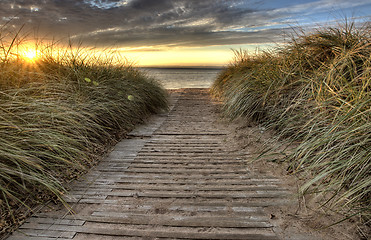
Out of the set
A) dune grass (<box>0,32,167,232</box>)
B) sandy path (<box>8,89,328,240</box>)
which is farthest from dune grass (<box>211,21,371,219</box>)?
dune grass (<box>0,32,167,232</box>)

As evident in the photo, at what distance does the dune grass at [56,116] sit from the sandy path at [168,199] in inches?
8.0

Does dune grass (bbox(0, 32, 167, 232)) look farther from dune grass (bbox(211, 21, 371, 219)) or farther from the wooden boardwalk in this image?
dune grass (bbox(211, 21, 371, 219))

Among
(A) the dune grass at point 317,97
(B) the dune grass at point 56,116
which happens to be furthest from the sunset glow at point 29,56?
(A) the dune grass at point 317,97

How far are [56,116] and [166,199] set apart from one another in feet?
4.88

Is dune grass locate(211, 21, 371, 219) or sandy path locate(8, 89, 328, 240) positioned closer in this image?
sandy path locate(8, 89, 328, 240)

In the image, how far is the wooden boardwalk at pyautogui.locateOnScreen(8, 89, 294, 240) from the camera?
5.39ft

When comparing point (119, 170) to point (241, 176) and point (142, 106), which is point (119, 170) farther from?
point (142, 106)

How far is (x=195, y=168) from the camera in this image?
2.66 m

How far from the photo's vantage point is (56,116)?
2.72 metres

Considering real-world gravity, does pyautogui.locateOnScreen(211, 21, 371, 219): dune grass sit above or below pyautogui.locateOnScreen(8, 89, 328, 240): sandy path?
above

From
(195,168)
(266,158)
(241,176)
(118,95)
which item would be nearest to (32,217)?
(195,168)

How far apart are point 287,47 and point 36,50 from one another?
→ 370cm

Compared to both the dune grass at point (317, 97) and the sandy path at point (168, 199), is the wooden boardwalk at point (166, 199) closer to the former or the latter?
the sandy path at point (168, 199)

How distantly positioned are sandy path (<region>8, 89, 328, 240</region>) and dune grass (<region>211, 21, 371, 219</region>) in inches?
16.9
